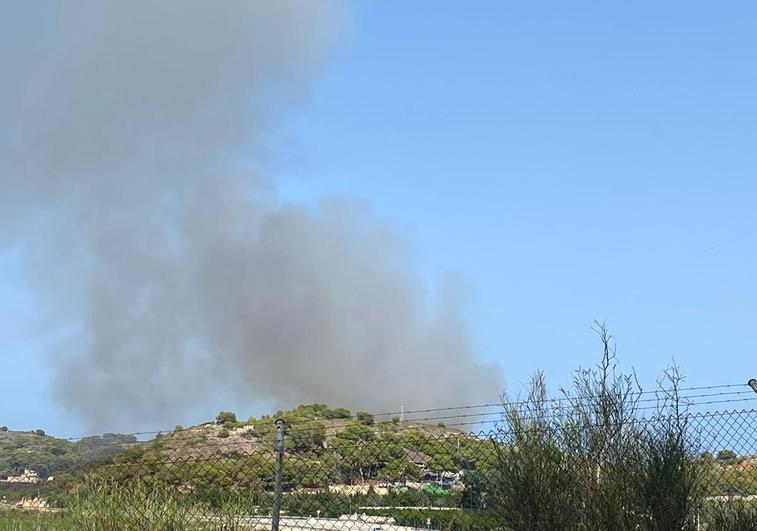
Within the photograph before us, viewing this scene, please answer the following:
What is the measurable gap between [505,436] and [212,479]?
6788 mm

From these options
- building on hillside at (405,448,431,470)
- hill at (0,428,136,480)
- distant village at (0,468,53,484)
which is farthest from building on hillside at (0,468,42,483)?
building on hillside at (405,448,431,470)

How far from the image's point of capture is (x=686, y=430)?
860 centimetres

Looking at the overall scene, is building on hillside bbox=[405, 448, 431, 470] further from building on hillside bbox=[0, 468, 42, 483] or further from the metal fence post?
building on hillside bbox=[0, 468, 42, 483]

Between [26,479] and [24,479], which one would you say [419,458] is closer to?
[26,479]

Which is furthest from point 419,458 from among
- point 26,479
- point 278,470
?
point 26,479

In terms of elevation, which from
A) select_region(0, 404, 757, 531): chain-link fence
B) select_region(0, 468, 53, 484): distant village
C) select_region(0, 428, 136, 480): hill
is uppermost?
select_region(0, 428, 136, 480): hill

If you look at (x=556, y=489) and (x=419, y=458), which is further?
(x=419, y=458)

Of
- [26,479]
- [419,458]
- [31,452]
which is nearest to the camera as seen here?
[419,458]

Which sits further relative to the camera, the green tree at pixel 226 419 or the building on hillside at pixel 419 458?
the green tree at pixel 226 419

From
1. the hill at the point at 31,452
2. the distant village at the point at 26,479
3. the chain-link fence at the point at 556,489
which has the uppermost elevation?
the hill at the point at 31,452

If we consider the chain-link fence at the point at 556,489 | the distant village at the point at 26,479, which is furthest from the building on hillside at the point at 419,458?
the distant village at the point at 26,479

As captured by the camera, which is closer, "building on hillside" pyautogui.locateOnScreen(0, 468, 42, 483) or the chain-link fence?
the chain-link fence

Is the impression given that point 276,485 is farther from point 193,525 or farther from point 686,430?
point 686,430

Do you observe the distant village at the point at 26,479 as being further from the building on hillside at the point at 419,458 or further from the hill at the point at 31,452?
the building on hillside at the point at 419,458
